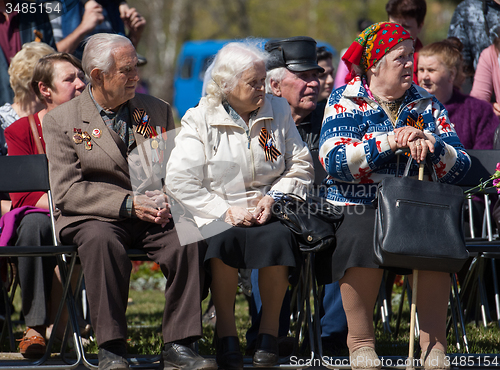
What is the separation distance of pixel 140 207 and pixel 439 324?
1715mm

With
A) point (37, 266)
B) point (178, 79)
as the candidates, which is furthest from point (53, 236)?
point (178, 79)

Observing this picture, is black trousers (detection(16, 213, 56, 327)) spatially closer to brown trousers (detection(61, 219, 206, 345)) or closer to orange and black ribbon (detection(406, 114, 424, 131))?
brown trousers (detection(61, 219, 206, 345))

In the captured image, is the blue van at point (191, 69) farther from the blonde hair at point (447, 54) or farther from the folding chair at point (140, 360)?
the folding chair at point (140, 360)

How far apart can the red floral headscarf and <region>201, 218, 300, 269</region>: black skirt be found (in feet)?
3.84

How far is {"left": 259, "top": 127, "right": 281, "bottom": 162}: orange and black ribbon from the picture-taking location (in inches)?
145

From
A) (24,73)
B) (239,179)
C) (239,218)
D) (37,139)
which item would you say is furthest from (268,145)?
(24,73)

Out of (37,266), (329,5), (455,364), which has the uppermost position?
(329,5)

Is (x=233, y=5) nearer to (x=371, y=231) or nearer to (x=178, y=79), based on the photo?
(x=178, y=79)

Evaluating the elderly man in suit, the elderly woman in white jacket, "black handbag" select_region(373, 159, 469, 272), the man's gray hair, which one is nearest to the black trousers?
the elderly man in suit

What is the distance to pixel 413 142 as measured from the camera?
338cm

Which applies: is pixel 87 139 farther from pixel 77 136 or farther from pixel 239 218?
pixel 239 218

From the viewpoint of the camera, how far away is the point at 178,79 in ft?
82.5

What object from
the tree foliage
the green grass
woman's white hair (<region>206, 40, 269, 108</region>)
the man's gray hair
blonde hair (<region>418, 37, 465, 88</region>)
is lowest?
the green grass

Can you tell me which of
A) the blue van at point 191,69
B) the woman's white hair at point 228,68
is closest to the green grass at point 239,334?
the woman's white hair at point 228,68
